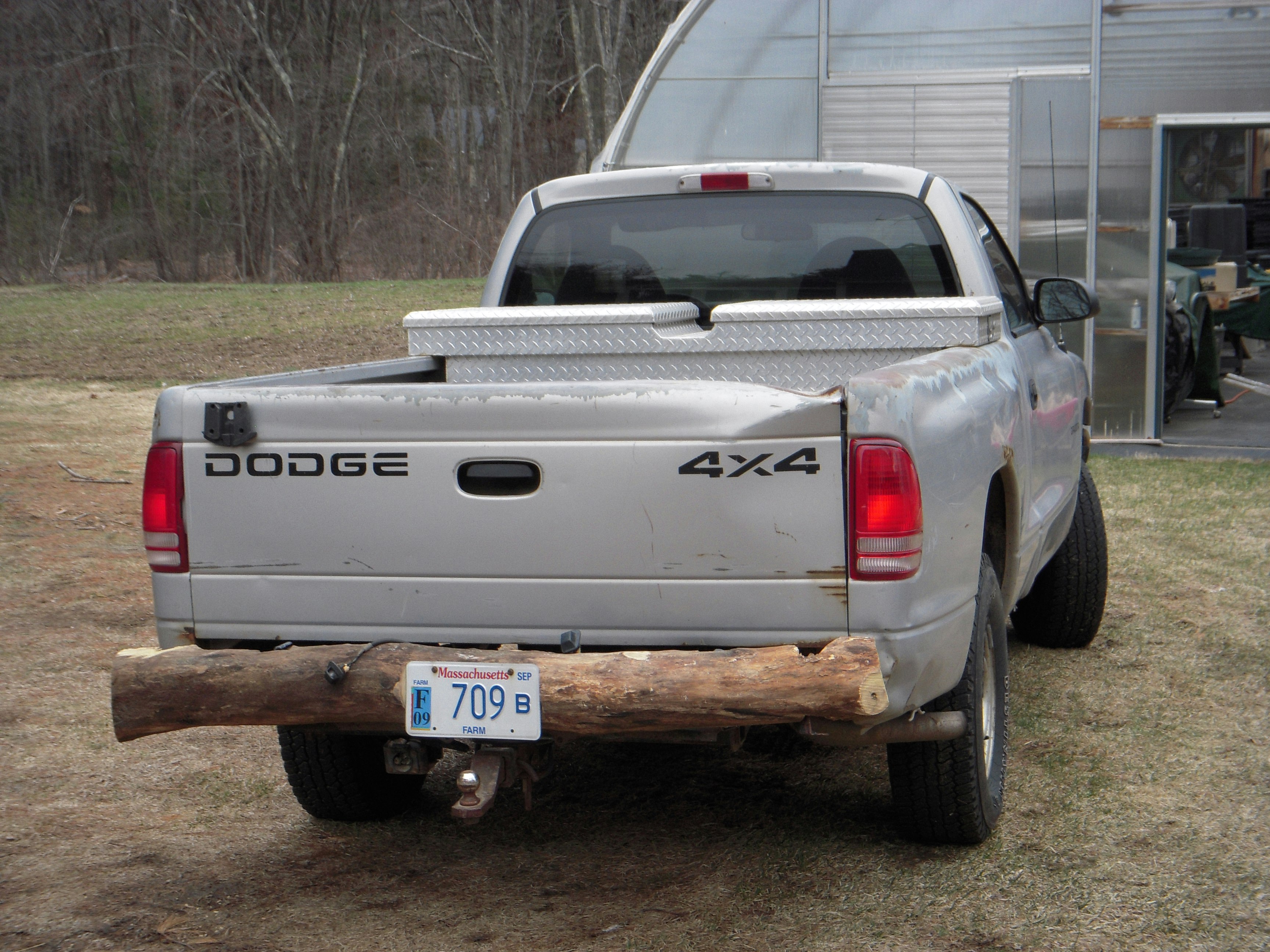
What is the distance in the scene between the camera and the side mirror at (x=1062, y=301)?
17.5ft

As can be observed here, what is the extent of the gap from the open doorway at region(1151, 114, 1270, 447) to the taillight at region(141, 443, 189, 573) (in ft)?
31.2

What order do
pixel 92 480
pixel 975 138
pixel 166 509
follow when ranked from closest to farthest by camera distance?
pixel 166 509
pixel 92 480
pixel 975 138

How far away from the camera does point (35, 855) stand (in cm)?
405

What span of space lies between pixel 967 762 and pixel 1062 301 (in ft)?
7.78

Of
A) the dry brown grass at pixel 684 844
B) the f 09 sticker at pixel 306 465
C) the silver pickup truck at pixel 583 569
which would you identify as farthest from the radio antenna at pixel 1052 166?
the f 09 sticker at pixel 306 465

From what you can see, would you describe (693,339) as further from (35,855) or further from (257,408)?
(35,855)

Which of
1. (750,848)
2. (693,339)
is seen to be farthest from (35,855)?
(693,339)

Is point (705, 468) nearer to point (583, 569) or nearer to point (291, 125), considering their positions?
point (583, 569)

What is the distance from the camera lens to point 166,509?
3395 mm

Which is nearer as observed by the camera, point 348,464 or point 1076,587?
point 348,464

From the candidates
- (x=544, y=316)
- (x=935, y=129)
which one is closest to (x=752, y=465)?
(x=544, y=316)

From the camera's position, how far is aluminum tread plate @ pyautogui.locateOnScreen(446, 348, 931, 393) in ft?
13.6

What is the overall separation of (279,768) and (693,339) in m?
2.11

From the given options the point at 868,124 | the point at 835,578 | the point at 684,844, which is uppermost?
the point at 868,124
